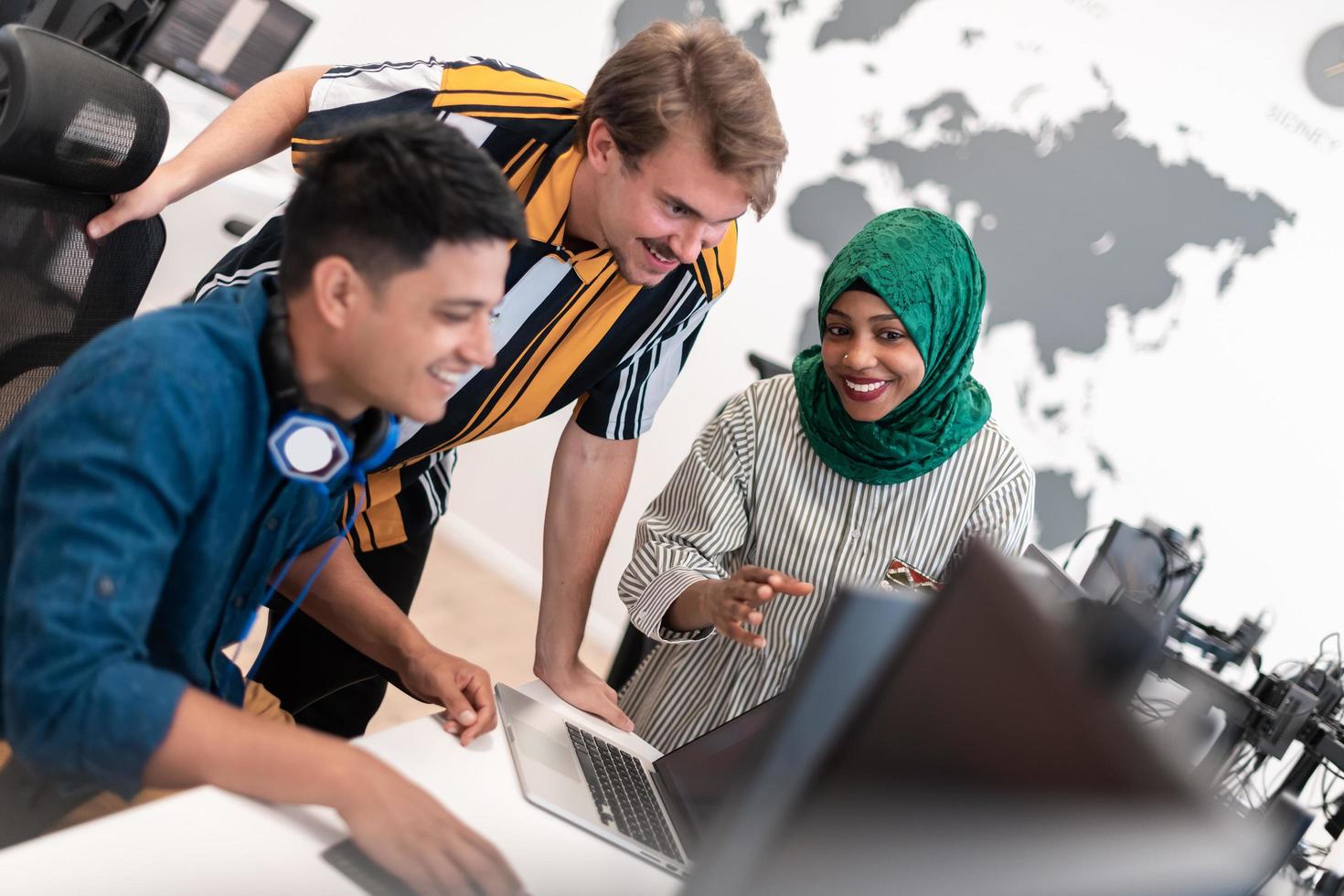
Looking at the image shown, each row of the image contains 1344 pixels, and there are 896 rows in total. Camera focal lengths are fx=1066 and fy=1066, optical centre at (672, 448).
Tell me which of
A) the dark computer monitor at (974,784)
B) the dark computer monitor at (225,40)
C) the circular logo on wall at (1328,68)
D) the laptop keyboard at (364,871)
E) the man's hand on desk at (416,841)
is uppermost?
the circular logo on wall at (1328,68)

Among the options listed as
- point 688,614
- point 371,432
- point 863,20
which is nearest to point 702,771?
point 688,614

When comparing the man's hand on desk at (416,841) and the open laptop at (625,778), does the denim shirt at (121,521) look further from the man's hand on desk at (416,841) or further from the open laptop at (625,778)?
the open laptop at (625,778)

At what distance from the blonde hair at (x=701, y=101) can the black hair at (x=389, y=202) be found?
14.3 inches

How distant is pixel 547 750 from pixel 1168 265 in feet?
6.46

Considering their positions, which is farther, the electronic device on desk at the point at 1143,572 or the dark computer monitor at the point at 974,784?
the electronic device on desk at the point at 1143,572

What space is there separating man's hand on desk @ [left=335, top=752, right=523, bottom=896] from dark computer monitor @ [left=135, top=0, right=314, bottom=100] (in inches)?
94.3

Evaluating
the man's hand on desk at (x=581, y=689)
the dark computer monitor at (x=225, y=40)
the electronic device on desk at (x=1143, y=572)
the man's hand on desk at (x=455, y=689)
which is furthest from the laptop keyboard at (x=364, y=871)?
the dark computer monitor at (x=225, y=40)

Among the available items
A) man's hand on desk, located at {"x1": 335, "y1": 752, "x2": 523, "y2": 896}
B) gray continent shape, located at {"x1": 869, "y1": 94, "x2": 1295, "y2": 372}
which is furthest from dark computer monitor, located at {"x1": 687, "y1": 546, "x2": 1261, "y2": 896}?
gray continent shape, located at {"x1": 869, "y1": 94, "x2": 1295, "y2": 372}

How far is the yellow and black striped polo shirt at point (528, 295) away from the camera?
1.33m

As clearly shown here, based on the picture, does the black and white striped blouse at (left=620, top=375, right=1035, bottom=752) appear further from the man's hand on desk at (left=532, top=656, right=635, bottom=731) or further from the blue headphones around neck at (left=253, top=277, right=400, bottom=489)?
the blue headphones around neck at (left=253, top=277, right=400, bottom=489)

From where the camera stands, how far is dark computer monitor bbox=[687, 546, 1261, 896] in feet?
1.80

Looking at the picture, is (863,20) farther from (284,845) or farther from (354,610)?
(284,845)

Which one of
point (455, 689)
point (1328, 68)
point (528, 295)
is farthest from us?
point (1328, 68)

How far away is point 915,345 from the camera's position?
147cm
